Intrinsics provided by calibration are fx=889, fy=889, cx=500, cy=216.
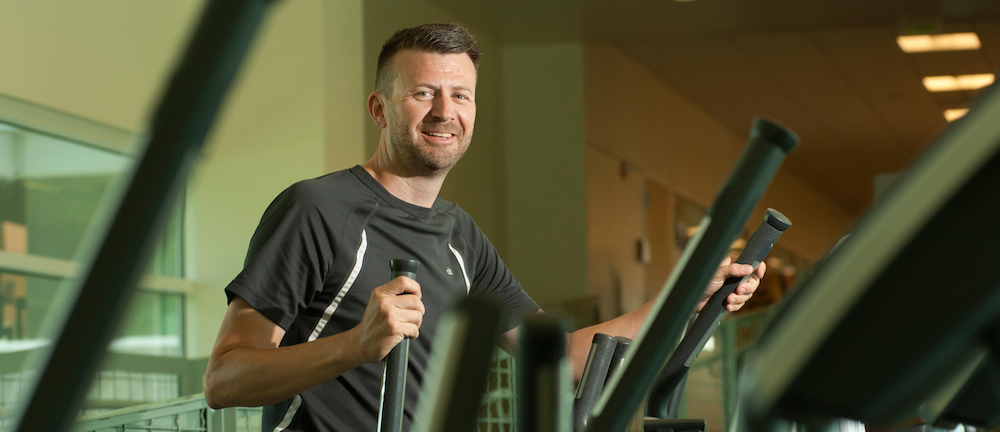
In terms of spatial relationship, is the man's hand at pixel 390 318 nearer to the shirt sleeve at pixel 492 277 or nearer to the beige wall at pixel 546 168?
the shirt sleeve at pixel 492 277

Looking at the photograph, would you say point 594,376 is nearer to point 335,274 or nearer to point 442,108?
point 335,274

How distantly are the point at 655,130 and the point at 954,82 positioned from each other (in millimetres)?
2742

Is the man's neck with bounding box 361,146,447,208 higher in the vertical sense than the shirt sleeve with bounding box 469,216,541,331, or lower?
higher

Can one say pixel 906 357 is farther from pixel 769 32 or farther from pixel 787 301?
pixel 769 32

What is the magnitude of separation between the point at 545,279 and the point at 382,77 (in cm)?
502

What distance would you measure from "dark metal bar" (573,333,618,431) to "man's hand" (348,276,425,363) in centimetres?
24

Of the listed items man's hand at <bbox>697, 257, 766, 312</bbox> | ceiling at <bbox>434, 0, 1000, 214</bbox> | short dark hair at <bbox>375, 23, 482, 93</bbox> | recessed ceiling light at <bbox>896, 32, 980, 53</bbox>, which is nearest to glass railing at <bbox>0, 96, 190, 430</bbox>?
short dark hair at <bbox>375, 23, 482, 93</bbox>

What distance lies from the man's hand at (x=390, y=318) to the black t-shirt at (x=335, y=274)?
0.32 metres

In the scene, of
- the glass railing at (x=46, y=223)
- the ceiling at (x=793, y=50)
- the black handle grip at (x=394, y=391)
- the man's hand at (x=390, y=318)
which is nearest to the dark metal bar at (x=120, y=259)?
the black handle grip at (x=394, y=391)

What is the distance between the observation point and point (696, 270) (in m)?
0.24

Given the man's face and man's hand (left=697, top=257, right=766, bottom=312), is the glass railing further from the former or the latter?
man's hand (left=697, top=257, right=766, bottom=312)

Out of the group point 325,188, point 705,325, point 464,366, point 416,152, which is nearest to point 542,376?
point 464,366

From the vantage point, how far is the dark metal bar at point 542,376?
0.66 feet

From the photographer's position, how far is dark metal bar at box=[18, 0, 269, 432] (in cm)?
17
